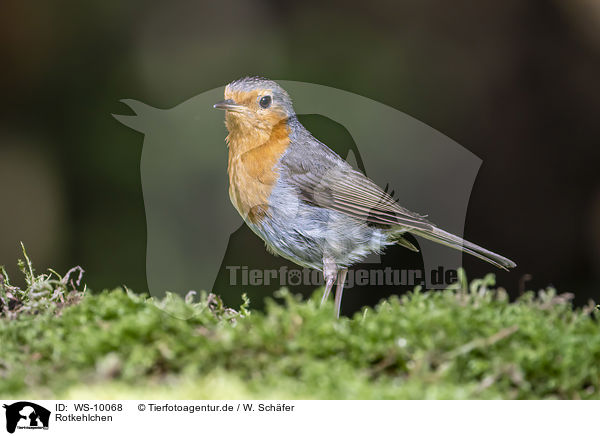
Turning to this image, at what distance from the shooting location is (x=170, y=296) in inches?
107

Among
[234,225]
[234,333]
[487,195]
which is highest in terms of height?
[487,195]

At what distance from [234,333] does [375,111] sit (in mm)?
3234

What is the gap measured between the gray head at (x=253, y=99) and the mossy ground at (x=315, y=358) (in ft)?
5.52

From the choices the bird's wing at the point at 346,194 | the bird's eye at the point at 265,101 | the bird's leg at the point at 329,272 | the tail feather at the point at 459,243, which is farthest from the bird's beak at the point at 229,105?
the tail feather at the point at 459,243

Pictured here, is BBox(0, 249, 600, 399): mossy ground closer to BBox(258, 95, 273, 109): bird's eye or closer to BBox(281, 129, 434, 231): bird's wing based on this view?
BBox(281, 129, 434, 231): bird's wing

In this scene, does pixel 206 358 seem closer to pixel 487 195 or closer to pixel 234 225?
pixel 234 225

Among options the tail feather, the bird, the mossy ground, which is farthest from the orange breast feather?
the mossy ground

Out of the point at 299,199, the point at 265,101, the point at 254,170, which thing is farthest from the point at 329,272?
the point at 265,101

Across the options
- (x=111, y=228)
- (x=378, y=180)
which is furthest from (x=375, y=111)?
(x=111, y=228)

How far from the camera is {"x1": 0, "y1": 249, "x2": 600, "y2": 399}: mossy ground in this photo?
181cm

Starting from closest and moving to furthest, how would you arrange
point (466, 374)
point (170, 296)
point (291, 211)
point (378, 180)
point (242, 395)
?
1. point (242, 395)
2. point (466, 374)
3. point (170, 296)
4. point (291, 211)
5. point (378, 180)

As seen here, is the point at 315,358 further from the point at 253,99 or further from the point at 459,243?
the point at 253,99
